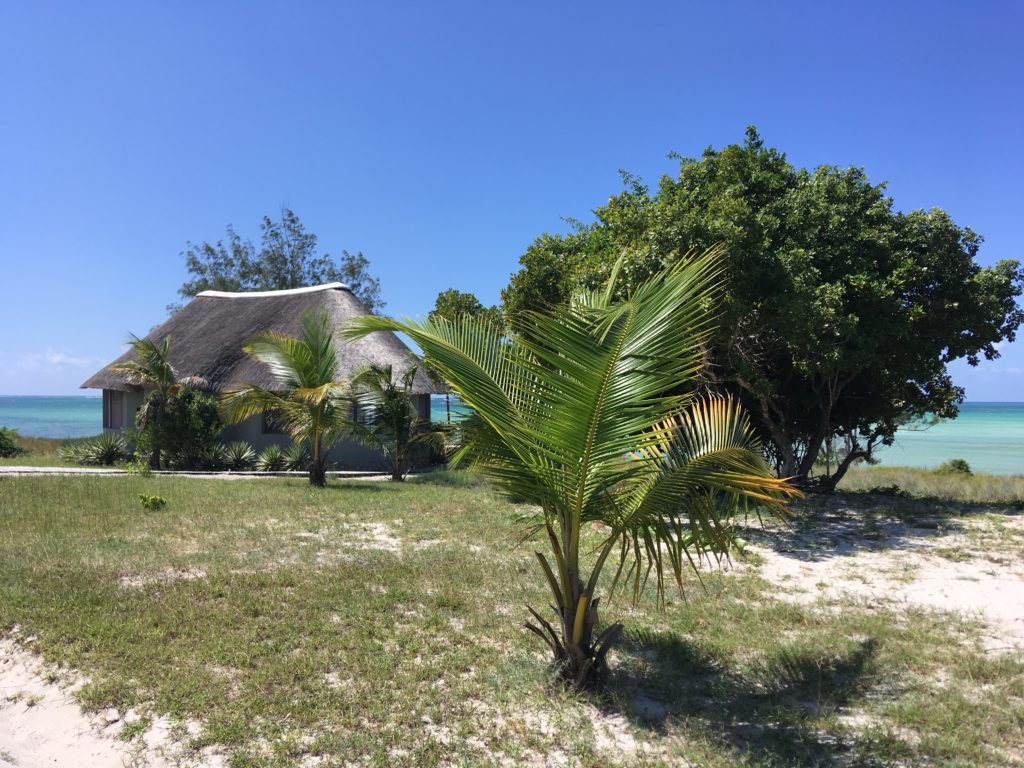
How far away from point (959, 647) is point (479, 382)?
435cm

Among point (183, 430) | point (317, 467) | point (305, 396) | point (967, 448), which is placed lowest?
point (967, 448)

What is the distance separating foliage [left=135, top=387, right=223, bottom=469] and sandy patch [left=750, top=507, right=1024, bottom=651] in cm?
1396

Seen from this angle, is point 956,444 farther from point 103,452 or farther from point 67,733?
point 67,733

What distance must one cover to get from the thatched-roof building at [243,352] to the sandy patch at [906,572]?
11203mm

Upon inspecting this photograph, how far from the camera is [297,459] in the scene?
1725 centimetres

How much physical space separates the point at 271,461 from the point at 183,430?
2357mm

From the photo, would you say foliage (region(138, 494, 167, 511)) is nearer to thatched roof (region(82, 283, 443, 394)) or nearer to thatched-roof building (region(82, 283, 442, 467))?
thatched-roof building (region(82, 283, 442, 467))

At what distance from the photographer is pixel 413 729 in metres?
3.95

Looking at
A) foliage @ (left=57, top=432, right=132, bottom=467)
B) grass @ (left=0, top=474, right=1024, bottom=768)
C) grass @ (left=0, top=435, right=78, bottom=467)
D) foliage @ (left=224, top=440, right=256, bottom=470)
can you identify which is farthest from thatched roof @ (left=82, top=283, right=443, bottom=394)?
grass @ (left=0, top=474, right=1024, bottom=768)

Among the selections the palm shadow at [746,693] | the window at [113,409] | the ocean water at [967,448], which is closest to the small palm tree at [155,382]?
the window at [113,409]

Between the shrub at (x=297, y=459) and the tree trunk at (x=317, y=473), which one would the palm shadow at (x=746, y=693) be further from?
the shrub at (x=297, y=459)

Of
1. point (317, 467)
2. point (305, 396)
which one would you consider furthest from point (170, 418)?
point (305, 396)

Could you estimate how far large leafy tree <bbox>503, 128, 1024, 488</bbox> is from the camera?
10.4 m

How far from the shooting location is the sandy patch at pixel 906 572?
633 centimetres
